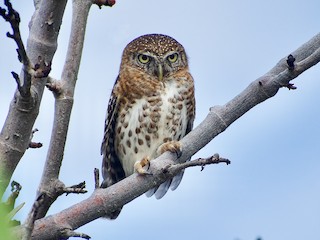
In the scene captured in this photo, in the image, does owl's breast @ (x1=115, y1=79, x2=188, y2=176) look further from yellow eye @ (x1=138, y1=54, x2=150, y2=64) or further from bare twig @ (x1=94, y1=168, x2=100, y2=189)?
bare twig @ (x1=94, y1=168, x2=100, y2=189)

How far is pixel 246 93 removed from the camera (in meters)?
3.12

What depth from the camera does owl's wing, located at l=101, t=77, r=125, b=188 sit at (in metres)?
5.47

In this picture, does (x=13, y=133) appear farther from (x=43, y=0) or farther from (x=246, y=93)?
(x=246, y=93)

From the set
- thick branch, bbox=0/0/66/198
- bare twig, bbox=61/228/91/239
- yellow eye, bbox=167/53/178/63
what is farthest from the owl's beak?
thick branch, bbox=0/0/66/198

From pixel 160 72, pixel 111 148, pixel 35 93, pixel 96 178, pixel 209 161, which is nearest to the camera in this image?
pixel 35 93

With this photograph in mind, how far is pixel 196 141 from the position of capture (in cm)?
326

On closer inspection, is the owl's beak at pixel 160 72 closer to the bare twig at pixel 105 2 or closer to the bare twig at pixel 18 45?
the bare twig at pixel 105 2

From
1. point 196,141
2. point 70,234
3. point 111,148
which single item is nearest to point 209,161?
point 196,141

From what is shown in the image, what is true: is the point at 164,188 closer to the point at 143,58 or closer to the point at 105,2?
the point at 143,58

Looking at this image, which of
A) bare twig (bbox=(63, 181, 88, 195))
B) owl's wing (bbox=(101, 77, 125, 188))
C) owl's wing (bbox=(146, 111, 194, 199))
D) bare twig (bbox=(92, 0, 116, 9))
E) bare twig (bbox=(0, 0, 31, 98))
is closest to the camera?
bare twig (bbox=(0, 0, 31, 98))

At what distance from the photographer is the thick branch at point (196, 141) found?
2.95 metres

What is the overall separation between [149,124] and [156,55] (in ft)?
3.30

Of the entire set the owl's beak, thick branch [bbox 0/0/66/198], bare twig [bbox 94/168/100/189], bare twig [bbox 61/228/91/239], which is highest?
the owl's beak

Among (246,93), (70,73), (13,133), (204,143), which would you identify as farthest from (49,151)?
(246,93)
